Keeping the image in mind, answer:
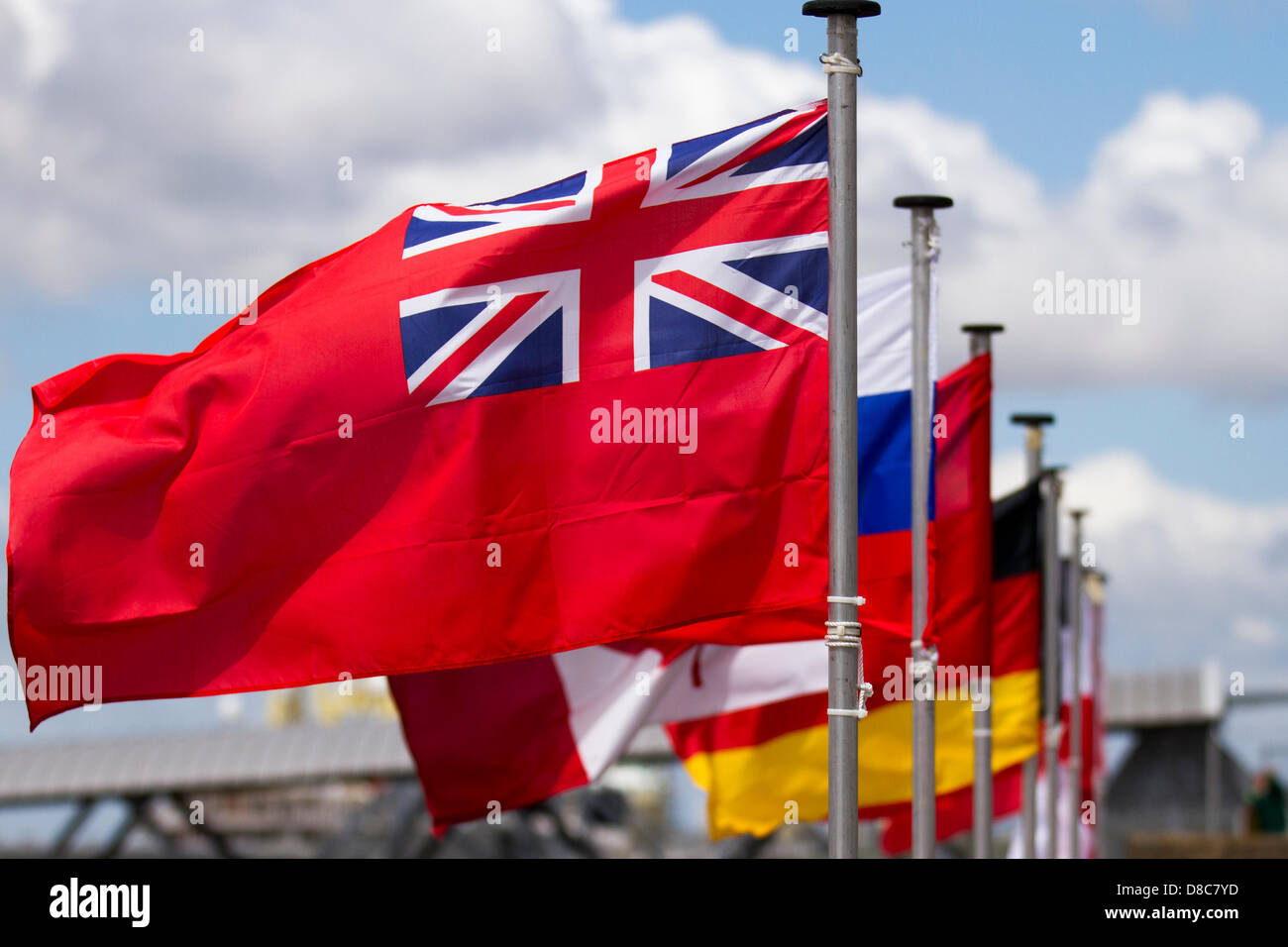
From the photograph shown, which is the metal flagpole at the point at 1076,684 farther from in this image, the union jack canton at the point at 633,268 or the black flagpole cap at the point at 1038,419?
the union jack canton at the point at 633,268

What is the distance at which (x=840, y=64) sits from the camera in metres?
11.2

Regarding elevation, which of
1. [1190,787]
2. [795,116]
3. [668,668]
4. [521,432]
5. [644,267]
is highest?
[795,116]

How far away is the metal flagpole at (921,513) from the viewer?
606 inches

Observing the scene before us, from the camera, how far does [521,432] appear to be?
1269 centimetres

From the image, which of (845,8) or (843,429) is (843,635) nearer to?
(843,429)

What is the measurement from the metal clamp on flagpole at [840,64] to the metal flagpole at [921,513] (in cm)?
467

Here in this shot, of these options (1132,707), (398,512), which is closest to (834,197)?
(398,512)

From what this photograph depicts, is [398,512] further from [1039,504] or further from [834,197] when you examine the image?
[1039,504]

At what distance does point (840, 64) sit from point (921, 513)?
5247mm

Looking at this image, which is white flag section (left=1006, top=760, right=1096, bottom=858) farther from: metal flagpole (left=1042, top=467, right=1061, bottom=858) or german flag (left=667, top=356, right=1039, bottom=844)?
german flag (left=667, top=356, right=1039, bottom=844)

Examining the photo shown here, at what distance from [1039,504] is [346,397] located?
12550mm

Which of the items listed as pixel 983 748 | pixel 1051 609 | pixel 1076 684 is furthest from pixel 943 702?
pixel 1076 684

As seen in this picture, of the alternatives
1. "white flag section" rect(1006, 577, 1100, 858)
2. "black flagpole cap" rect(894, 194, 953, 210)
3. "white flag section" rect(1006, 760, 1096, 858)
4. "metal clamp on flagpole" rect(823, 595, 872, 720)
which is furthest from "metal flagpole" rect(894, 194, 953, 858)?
"white flag section" rect(1006, 577, 1100, 858)

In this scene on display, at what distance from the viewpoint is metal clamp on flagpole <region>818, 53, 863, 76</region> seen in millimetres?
11156
